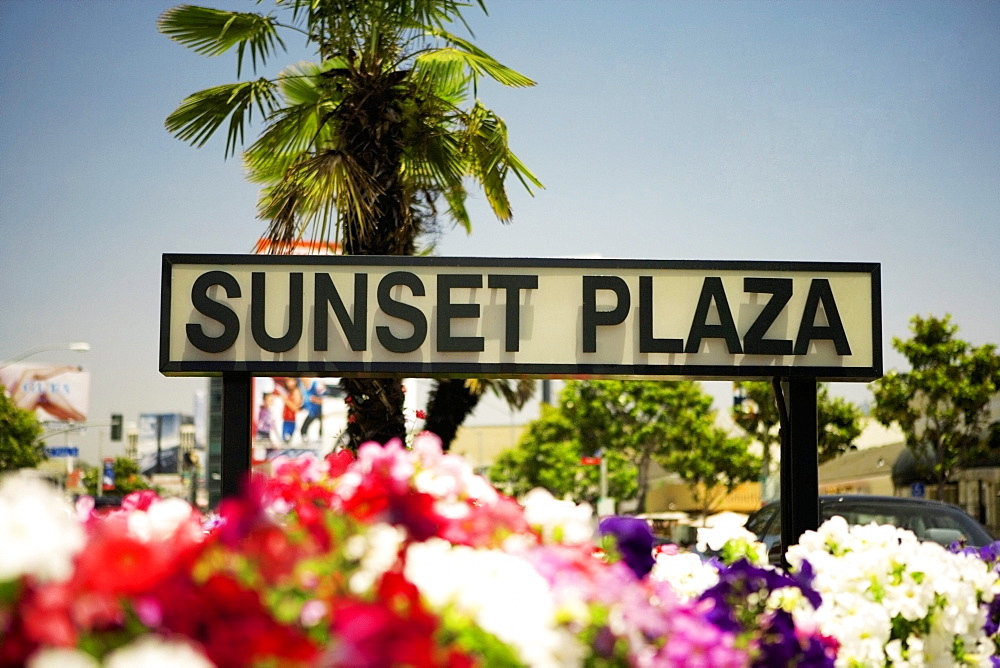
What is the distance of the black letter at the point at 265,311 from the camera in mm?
6434

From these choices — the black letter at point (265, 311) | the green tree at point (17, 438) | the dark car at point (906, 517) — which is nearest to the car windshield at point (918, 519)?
the dark car at point (906, 517)

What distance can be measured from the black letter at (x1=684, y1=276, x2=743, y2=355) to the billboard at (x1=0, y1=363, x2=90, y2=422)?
9256cm

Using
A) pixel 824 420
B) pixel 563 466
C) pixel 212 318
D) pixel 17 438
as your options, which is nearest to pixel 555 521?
pixel 212 318

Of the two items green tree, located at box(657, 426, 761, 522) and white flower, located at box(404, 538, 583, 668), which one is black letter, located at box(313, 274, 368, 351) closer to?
white flower, located at box(404, 538, 583, 668)

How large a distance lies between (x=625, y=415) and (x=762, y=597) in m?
45.0

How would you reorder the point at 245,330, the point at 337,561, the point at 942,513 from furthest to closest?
the point at 942,513 < the point at 245,330 < the point at 337,561

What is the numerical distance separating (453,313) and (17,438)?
63.0 meters

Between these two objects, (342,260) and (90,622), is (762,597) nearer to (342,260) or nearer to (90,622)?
(90,622)

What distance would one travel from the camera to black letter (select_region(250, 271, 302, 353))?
6.43 metres

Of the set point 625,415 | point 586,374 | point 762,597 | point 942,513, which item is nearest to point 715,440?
point 625,415

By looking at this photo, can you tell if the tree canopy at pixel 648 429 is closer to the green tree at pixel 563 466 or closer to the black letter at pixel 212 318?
the green tree at pixel 563 466

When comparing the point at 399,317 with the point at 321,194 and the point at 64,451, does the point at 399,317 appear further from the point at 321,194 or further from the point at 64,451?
the point at 64,451

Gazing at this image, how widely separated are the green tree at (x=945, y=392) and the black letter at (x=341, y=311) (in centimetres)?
2904

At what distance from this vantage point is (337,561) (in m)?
2.16
